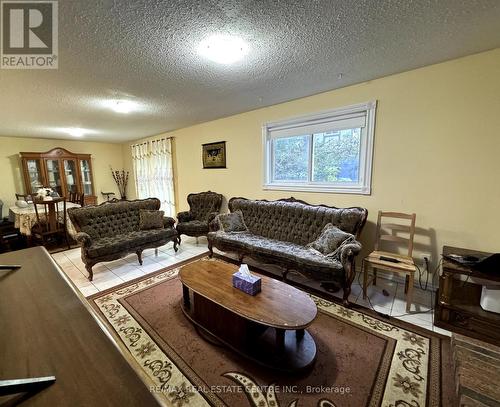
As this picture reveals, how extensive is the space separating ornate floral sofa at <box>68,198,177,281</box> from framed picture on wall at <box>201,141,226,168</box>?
54.3 inches

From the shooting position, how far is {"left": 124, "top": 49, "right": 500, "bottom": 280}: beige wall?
84.4 inches

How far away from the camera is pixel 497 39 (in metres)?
1.87

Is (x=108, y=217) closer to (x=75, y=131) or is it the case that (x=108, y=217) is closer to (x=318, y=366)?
(x=75, y=131)

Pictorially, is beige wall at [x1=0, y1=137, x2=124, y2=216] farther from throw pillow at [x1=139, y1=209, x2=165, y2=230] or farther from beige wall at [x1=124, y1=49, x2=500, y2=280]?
beige wall at [x1=124, y1=49, x2=500, y2=280]

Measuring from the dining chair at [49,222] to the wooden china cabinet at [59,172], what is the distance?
6.31ft

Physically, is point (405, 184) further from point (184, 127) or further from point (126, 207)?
point (184, 127)

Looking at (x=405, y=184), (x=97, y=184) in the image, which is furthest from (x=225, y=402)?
(x=97, y=184)

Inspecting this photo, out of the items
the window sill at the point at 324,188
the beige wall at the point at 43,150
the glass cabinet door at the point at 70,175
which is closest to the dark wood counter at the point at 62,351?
the window sill at the point at 324,188

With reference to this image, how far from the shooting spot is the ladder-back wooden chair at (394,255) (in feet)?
7.20

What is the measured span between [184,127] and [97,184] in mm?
3807

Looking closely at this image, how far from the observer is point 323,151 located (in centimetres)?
329

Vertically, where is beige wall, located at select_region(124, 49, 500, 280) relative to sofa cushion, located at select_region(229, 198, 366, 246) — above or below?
above

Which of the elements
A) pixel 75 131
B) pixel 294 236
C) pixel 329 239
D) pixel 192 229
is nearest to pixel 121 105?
pixel 192 229

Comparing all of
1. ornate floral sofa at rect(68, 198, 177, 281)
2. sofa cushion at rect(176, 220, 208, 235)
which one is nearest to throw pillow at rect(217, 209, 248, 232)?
sofa cushion at rect(176, 220, 208, 235)
